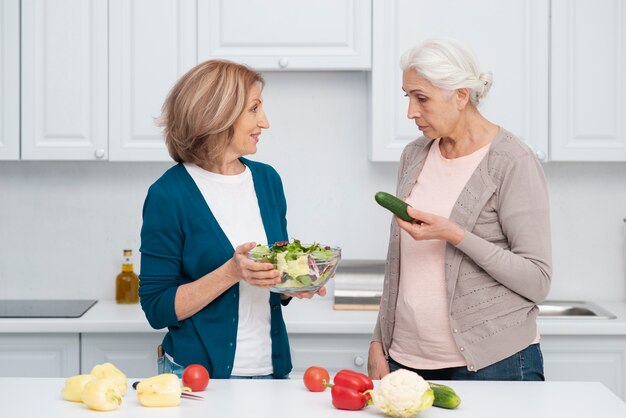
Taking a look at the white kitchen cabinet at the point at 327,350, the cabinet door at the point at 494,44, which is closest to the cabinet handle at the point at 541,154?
the cabinet door at the point at 494,44

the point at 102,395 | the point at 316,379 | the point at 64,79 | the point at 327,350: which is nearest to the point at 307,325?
the point at 327,350

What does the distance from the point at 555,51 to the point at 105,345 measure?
1.91m

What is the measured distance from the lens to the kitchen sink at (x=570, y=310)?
11.2 feet

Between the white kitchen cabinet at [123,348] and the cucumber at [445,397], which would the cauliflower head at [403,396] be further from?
the white kitchen cabinet at [123,348]

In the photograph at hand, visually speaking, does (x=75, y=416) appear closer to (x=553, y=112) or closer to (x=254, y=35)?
(x=254, y=35)

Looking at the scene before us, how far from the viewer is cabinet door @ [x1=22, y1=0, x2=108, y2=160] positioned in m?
3.28

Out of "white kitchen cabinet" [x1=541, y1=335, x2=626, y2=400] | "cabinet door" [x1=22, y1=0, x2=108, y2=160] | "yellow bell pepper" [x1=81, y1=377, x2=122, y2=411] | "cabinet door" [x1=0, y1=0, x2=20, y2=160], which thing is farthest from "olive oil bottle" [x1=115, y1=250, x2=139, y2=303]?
"yellow bell pepper" [x1=81, y1=377, x2=122, y2=411]

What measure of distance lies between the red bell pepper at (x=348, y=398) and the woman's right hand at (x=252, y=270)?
348 millimetres

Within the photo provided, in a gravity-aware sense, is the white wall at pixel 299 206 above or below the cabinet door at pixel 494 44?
below

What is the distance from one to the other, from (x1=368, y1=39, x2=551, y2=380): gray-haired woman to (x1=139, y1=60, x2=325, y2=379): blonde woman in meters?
0.28

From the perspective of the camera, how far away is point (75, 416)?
6.11 ft

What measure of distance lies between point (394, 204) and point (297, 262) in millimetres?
278

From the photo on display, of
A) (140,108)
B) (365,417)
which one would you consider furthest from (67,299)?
(365,417)

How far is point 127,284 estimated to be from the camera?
353 centimetres
